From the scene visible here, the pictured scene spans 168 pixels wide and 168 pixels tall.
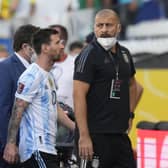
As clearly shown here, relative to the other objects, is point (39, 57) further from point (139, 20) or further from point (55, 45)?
point (139, 20)

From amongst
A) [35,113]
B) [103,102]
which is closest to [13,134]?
[35,113]

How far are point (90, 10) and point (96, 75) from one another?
8.09 m

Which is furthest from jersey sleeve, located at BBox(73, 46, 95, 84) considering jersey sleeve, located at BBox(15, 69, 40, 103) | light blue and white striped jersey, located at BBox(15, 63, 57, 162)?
jersey sleeve, located at BBox(15, 69, 40, 103)

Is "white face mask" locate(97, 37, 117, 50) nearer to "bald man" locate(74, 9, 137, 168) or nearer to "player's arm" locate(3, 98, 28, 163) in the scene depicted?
"bald man" locate(74, 9, 137, 168)

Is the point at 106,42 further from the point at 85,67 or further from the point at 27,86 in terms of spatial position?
the point at 27,86

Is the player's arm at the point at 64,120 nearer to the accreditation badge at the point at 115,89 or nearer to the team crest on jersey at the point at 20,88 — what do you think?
the accreditation badge at the point at 115,89

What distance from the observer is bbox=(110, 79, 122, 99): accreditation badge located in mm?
6637

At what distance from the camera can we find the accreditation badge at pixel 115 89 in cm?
664

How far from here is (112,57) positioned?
6.72 m

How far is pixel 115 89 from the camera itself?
21.8 ft

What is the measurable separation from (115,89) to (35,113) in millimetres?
692

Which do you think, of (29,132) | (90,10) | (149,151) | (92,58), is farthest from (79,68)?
(90,10)

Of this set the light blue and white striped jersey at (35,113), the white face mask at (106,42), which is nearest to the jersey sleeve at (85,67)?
the white face mask at (106,42)

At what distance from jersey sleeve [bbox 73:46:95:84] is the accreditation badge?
192 mm
